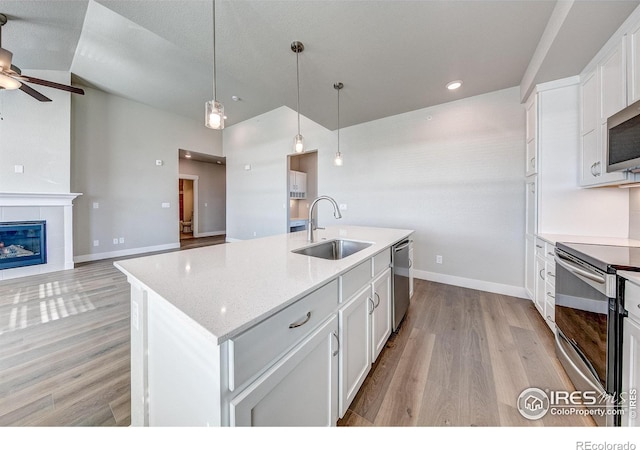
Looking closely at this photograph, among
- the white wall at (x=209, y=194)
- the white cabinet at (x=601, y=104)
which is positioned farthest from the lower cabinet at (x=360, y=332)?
the white wall at (x=209, y=194)

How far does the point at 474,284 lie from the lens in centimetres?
322

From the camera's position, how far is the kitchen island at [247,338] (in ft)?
2.17

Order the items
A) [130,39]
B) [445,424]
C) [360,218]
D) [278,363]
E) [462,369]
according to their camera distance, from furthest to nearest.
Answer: [360,218], [130,39], [462,369], [445,424], [278,363]

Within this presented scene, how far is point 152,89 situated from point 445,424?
20.4 feet

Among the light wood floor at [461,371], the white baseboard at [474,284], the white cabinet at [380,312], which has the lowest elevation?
the light wood floor at [461,371]

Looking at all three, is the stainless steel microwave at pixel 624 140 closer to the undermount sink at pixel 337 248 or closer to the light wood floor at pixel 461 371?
the light wood floor at pixel 461 371

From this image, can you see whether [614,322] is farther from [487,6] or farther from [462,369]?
[487,6]

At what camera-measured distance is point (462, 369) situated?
5.39ft

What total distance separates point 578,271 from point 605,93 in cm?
160

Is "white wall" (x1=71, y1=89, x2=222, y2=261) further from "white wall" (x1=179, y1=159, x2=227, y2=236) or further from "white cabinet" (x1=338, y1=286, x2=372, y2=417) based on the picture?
"white cabinet" (x1=338, y1=286, x2=372, y2=417)

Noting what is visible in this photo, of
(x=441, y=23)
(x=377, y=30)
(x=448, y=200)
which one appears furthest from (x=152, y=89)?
(x=448, y=200)

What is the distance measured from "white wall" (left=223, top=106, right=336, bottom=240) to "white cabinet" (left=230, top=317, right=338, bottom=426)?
147 inches

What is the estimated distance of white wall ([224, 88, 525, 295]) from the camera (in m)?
2.96

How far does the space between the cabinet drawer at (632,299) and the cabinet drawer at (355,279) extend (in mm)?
1142
